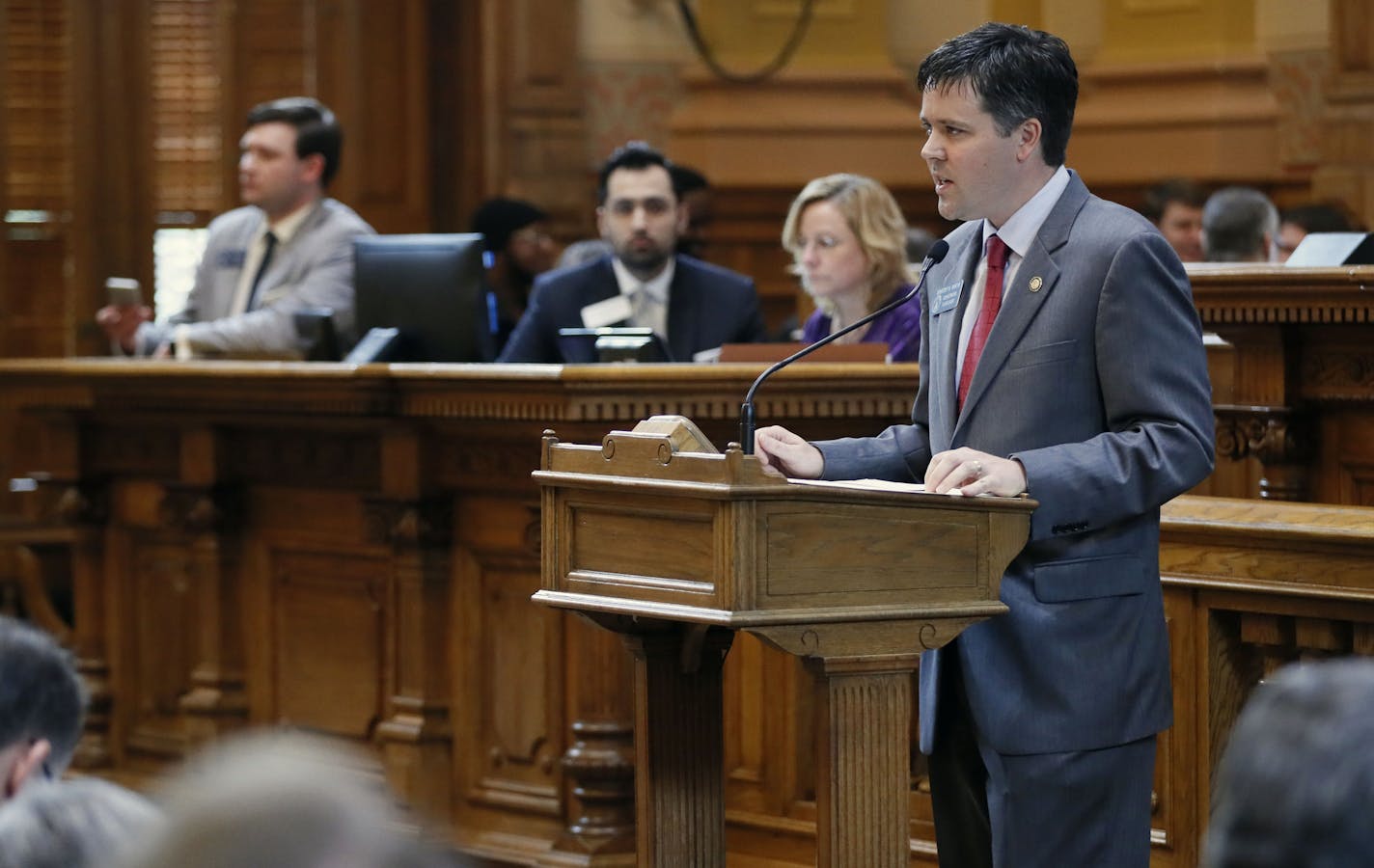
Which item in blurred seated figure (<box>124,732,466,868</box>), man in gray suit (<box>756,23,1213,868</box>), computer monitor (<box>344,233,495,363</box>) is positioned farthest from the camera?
computer monitor (<box>344,233,495,363</box>)

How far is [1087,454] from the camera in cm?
264

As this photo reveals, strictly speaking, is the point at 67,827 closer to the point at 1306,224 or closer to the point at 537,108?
the point at 1306,224

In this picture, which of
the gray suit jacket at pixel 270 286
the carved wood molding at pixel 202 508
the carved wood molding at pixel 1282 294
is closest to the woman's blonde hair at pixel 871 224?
the carved wood molding at pixel 1282 294

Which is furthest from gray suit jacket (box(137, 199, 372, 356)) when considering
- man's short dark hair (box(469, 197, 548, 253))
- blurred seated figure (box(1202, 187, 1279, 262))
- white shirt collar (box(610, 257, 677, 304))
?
blurred seated figure (box(1202, 187, 1279, 262))

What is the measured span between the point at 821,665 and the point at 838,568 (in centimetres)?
14

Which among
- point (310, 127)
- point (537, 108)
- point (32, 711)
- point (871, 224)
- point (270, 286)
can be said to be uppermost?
point (537, 108)

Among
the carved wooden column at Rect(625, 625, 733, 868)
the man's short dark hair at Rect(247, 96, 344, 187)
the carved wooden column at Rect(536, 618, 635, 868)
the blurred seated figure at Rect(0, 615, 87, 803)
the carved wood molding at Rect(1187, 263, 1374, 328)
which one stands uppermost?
the man's short dark hair at Rect(247, 96, 344, 187)

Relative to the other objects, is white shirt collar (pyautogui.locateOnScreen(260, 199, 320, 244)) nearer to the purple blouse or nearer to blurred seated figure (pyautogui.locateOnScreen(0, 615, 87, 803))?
the purple blouse

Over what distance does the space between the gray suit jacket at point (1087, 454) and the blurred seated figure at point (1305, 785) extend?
139 centimetres

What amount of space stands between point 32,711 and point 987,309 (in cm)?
144

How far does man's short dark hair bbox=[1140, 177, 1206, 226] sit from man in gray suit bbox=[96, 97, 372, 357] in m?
2.95

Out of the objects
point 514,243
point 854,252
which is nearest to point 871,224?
point 854,252

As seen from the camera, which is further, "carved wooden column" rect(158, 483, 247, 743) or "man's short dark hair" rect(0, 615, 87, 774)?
"carved wooden column" rect(158, 483, 247, 743)

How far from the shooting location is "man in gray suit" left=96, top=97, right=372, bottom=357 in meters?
5.68
